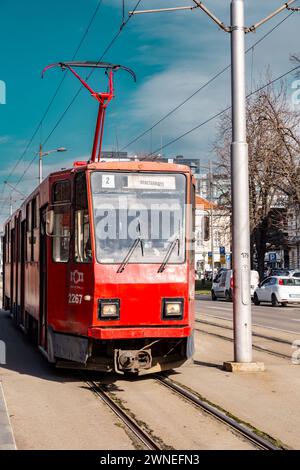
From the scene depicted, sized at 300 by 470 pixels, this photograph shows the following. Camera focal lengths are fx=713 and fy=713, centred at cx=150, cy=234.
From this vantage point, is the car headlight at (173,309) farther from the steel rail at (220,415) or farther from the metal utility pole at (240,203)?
the metal utility pole at (240,203)

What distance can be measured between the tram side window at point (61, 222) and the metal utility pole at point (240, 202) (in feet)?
8.75

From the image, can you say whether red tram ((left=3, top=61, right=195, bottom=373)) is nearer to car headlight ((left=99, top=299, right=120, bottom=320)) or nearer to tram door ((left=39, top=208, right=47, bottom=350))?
car headlight ((left=99, top=299, right=120, bottom=320))

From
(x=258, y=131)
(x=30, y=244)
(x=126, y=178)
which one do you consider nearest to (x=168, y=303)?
(x=126, y=178)

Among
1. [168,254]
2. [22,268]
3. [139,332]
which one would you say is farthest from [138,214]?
[22,268]

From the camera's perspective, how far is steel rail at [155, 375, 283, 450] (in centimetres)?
645

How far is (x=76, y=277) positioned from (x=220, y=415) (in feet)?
10.0

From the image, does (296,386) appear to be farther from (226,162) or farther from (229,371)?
(226,162)

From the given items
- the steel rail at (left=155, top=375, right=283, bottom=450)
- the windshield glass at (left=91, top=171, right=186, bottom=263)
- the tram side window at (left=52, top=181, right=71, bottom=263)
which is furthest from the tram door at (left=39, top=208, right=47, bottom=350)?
the steel rail at (left=155, top=375, right=283, bottom=450)

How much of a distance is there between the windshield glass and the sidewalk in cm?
184

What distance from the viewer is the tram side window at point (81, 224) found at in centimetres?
956

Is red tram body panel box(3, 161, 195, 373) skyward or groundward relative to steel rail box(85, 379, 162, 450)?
skyward

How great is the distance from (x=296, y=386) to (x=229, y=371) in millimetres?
1570

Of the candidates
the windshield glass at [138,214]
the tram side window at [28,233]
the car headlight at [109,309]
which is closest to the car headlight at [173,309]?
the windshield glass at [138,214]

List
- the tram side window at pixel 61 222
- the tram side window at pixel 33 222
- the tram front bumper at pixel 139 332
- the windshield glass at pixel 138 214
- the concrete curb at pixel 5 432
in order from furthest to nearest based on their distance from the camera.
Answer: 1. the tram side window at pixel 33 222
2. the tram side window at pixel 61 222
3. the windshield glass at pixel 138 214
4. the tram front bumper at pixel 139 332
5. the concrete curb at pixel 5 432
